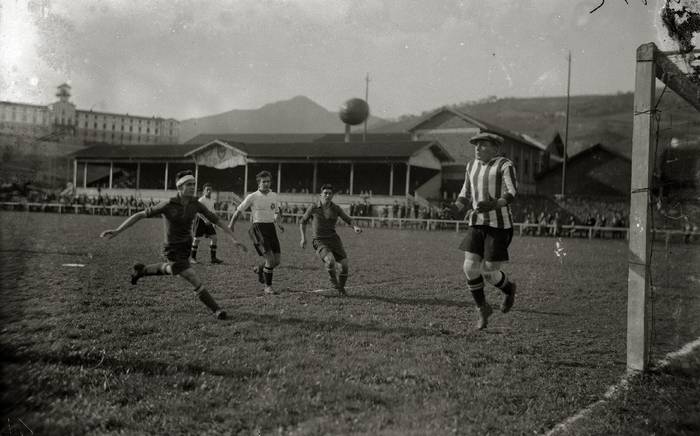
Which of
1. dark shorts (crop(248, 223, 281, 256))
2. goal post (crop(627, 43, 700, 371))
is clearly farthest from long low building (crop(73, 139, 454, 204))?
goal post (crop(627, 43, 700, 371))

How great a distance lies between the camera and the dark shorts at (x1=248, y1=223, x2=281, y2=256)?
903 cm

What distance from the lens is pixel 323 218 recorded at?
895 centimetres

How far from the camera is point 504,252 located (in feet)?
20.3

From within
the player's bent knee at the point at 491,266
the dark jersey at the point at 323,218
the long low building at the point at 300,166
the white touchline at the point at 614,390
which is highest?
the long low building at the point at 300,166

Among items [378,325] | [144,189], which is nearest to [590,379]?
[378,325]

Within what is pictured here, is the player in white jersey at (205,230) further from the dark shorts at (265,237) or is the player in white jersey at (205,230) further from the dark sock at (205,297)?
the dark sock at (205,297)

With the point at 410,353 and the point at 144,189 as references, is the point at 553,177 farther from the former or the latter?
the point at 410,353

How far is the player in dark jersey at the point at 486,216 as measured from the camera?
609 centimetres

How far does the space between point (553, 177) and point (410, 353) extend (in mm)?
43044

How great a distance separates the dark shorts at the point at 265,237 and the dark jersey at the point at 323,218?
0.59 metres

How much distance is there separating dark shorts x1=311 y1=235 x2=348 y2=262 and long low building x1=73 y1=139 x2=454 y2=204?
68.2 ft

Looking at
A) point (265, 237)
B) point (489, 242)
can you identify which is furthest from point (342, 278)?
point (489, 242)

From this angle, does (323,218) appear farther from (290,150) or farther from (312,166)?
(312,166)

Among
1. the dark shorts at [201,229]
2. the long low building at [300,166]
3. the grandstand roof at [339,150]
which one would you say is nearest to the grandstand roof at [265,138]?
the long low building at [300,166]
